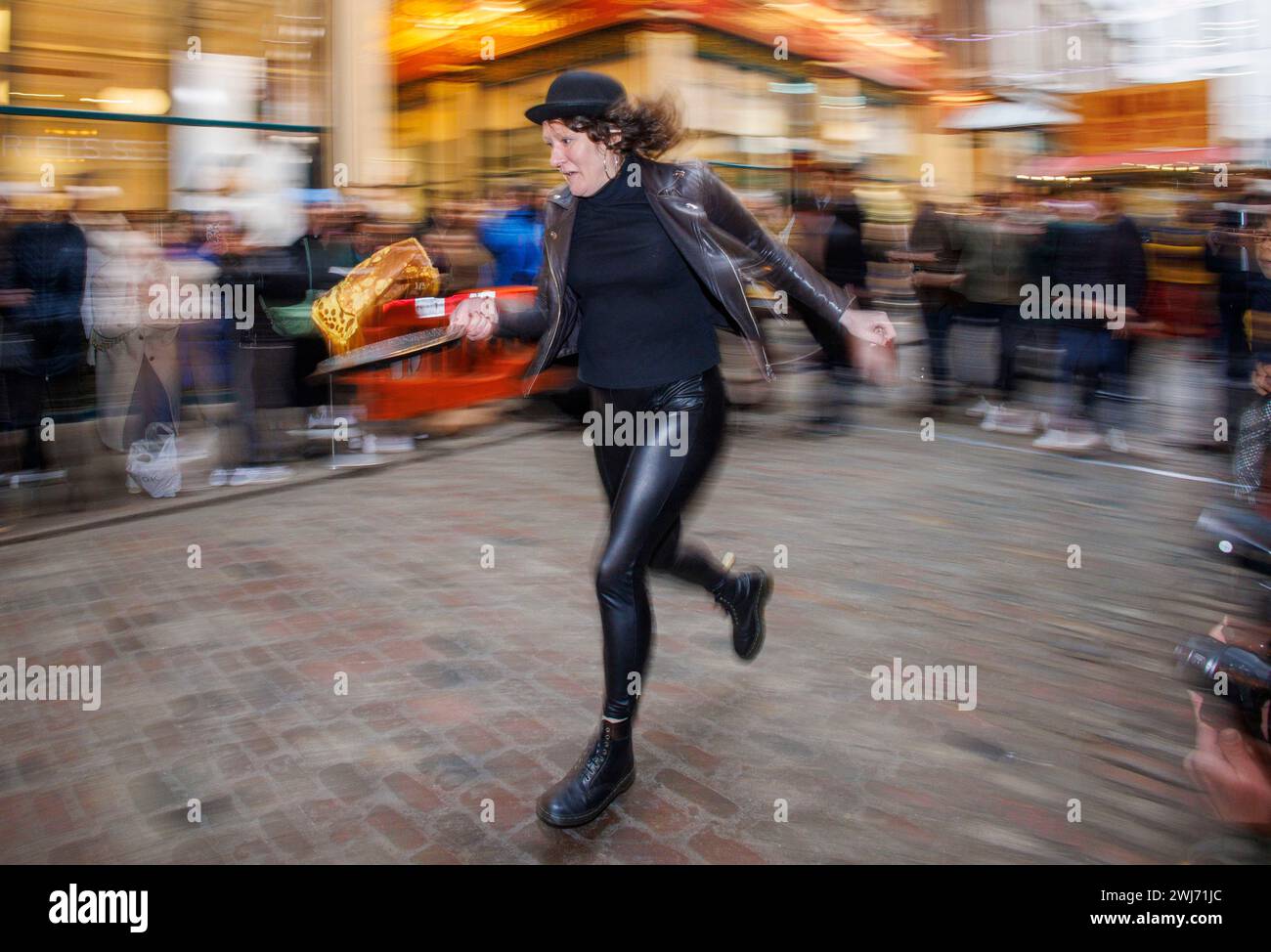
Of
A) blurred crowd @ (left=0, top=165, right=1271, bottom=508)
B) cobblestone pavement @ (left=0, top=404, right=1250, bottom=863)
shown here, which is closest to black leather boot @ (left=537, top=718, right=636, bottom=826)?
cobblestone pavement @ (left=0, top=404, right=1250, bottom=863)

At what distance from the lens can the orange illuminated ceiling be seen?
17631 mm

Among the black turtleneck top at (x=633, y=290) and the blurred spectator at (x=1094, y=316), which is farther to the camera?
the blurred spectator at (x=1094, y=316)

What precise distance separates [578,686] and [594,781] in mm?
1027

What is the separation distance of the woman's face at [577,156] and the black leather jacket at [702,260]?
0.12m

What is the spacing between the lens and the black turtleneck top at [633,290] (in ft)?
11.1

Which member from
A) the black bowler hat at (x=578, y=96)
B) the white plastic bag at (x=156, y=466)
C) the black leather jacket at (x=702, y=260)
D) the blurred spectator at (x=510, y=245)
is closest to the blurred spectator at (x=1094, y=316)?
the blurred spectator at (x=510, y=245)

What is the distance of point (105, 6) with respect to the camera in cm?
1165

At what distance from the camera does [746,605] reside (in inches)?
169

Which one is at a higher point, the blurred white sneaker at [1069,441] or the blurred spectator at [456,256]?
the blurred spectator at [456,256]

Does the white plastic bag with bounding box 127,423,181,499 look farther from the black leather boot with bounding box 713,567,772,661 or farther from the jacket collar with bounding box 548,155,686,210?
the jacket collar with bounding box 548,155,686,210

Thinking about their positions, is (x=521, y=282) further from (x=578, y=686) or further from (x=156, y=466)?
(x=578, y=686)

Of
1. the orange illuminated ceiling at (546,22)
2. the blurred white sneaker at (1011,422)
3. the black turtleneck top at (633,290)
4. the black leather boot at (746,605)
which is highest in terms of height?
the orange illuminated ceiling at (546,22)

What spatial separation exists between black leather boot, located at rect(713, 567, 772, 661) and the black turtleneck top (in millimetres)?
1111

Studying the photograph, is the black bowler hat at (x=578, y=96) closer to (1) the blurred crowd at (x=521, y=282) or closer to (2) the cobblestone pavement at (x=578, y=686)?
(2) the cobblestone pavement at (x=578, y=686)
